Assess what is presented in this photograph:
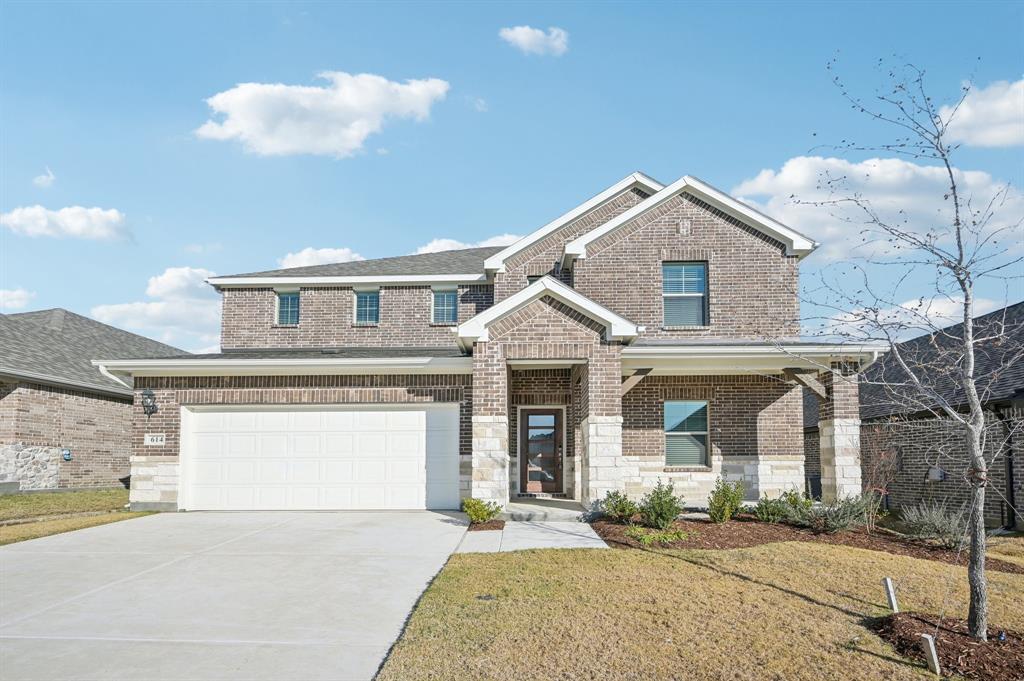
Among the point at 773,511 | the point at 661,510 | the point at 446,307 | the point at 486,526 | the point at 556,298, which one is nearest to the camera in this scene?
the point at 661,510

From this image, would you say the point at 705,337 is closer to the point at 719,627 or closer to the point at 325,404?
the point at 325,404

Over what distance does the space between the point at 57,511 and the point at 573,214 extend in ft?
45.7

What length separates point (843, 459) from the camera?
14.8 metres

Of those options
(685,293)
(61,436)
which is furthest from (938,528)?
(61,436)

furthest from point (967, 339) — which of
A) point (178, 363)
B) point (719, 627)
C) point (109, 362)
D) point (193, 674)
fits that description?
point (109, 362)

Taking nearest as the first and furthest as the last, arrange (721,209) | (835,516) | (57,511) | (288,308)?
(835,516) < (57,511) < (721,209) < (288,308)

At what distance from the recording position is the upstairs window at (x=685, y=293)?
17.6 meters

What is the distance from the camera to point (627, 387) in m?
15.7

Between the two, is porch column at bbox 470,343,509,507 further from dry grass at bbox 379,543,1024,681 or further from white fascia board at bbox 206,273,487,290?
white fascia board at bbox 206,273,487,290

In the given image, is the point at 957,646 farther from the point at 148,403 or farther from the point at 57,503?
the point at 57,503

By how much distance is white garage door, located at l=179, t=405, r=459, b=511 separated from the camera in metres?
15.9

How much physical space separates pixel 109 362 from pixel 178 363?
4.74 ft

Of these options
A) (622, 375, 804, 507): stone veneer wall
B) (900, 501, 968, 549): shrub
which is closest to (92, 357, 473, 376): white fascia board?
(622, 375, 804, 507): stone veneer wall

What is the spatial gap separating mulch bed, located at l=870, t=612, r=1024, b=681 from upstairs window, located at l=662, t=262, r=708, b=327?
421 inches
